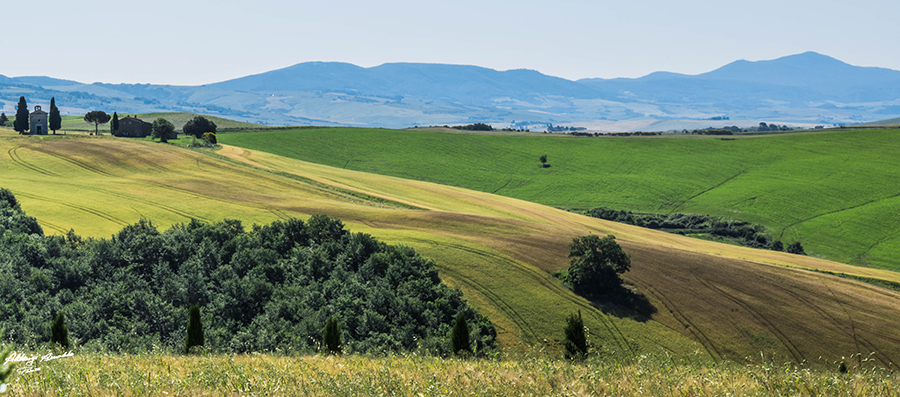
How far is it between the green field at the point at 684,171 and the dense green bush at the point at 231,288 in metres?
86.4

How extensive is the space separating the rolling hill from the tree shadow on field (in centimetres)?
33

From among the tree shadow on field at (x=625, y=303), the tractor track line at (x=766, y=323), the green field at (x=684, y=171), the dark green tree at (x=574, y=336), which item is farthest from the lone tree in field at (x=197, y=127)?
the dark green tree at (x=574, y=336)

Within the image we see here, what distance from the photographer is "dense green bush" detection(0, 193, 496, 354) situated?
130ft

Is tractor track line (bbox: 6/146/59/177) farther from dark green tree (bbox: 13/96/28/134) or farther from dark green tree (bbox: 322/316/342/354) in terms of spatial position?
dark green tree (bbox: 322/316/342/354)

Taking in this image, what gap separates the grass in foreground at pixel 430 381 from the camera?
1267cm

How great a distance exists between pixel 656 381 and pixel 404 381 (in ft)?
18.9

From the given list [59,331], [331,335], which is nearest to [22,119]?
[59,331]

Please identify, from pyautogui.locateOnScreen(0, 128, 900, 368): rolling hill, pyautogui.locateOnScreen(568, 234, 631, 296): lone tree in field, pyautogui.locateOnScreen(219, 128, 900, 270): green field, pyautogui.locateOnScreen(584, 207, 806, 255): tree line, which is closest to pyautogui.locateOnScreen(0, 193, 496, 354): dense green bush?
pyautogui.locateOnScreen(0, 128, 900, 368): rolling hill

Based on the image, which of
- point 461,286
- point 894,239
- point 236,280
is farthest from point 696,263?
point 894,239

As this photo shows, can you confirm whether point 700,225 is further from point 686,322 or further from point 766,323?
point 686,322

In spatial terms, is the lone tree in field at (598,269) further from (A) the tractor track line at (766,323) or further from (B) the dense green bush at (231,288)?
(B) the dense green bush at (231,288)

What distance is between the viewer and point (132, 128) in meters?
141

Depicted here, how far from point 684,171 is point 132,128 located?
136 m

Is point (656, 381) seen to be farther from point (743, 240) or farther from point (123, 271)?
point (743, 240)
